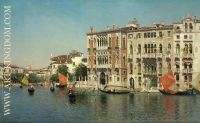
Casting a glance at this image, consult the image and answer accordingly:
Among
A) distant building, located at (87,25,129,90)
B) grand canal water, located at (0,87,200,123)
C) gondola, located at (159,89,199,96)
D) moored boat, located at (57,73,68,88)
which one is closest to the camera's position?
grand canal water, located at (0,87,200,123)

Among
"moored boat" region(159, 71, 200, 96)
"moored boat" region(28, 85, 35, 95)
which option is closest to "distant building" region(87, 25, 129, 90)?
"moored boat" region(159, 71, 200, 96)

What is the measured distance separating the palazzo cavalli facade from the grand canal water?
164 millimetres

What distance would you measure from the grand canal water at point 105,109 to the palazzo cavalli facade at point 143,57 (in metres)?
0.16

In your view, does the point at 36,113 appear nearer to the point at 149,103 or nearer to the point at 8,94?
the point at 8,94

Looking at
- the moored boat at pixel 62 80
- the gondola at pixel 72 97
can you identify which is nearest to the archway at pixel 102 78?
Result: the gondola at pixel 72 97

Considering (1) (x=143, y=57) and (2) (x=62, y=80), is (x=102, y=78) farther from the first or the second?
(2) (x=62, y=80)

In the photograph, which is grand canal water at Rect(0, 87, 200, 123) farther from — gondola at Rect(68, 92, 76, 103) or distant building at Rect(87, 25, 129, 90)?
distant building at Rect(87, 25, 129, 90)

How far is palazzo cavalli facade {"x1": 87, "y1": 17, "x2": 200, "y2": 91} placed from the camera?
5.88 metres

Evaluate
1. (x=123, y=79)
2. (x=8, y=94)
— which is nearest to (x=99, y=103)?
(x=123, y=79)

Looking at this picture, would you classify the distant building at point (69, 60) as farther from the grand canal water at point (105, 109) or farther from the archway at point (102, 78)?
the grand canal water at point (105, 109)

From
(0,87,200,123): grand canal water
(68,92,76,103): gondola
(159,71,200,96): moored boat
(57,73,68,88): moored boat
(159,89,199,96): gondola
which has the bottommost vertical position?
(0,87,200,123): grand canal water

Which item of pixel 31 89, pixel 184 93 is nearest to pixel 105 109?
pixel 184 93

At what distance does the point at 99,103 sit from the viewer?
19.4 feet

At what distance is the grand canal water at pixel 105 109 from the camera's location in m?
4.80
